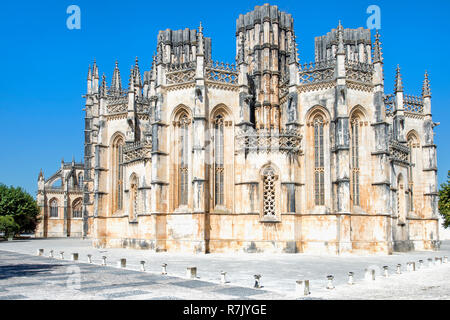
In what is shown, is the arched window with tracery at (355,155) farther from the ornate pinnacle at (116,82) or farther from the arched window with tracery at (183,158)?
the ornate pinnacle at (116,82)

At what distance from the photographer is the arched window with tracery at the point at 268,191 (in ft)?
122

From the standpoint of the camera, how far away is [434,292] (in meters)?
15.9

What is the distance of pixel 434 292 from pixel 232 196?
76.7 ft

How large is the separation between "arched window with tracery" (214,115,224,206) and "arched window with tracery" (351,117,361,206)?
32.9 ft

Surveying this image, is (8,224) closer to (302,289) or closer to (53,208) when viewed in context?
(53,208)

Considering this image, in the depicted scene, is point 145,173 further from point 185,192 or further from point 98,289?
point 98,289

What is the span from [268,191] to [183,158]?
7197 mm

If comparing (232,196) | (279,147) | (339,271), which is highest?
(279,147)

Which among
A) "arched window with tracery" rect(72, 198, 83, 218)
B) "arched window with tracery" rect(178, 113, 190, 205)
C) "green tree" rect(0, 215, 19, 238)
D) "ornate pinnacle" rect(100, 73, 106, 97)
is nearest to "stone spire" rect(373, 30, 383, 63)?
"arched window with tracery" rect(178, 113, 190, 205)

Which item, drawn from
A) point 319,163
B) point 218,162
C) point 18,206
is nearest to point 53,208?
point 18,206

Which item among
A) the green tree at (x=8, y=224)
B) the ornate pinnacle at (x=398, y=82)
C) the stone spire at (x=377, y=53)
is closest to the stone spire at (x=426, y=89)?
the ornate pinnacle at (x=398, y=82)

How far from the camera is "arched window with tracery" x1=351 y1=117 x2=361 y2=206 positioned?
37219 millimetres

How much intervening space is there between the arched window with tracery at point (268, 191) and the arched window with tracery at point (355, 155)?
19.8 feet

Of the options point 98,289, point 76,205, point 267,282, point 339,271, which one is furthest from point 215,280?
point 76,205
